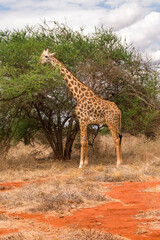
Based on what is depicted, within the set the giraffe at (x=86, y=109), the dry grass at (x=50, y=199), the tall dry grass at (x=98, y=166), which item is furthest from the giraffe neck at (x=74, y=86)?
the dry grass at (x=50, y=199)

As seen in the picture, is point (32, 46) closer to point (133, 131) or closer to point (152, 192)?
point (133, 131)

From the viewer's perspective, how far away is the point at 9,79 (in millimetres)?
12078

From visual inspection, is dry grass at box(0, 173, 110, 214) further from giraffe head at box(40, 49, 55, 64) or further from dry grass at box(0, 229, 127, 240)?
giraffe head at box(40, 49, 55, 64)

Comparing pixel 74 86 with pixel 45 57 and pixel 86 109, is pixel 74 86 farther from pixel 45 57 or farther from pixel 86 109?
pixel 45 57

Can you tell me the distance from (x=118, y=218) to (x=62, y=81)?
313 inches

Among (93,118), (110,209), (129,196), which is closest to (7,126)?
(93,118)

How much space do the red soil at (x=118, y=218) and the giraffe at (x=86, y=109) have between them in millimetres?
5251

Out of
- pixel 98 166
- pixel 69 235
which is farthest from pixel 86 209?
pixel 98 166

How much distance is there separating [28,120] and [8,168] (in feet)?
9.68

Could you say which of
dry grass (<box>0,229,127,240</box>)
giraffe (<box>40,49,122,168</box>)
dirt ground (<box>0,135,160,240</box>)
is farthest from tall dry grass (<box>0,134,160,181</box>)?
dry grass (<box>0,229,127,240</box>)

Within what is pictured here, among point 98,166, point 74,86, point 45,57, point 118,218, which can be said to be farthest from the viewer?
point 74,86

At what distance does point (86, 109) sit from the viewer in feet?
41.1

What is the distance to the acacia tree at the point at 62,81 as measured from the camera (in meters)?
12.9

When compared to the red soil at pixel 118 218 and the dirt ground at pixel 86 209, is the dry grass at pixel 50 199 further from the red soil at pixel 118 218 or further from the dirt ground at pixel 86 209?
the red soil at pixel 118 218
